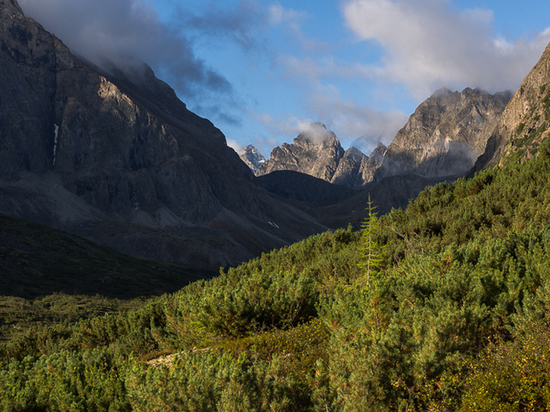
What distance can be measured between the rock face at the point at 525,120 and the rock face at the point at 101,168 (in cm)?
8686

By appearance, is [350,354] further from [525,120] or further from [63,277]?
[525,120]

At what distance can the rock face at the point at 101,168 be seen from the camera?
4776 inches

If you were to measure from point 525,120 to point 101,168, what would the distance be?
149 m

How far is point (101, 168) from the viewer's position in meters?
147

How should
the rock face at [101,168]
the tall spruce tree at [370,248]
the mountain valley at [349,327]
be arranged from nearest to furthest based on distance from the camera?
the mountain valley at [349,327]
the tall spruce tree at [370,248]
the rock face at [101,168]

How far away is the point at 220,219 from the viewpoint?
539 ft

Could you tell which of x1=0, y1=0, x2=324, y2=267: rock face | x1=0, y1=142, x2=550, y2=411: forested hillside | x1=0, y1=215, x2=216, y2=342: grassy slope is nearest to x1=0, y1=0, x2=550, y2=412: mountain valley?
x1=0, y1=142, x2=550, y2=411: forested hillside

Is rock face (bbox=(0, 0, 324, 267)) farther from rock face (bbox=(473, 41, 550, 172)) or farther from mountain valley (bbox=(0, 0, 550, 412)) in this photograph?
rock face (bbox=(473, 41, 550, 172))

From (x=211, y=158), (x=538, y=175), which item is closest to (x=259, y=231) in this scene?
(x=211, y=158)

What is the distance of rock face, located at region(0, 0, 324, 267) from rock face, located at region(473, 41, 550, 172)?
285 ft

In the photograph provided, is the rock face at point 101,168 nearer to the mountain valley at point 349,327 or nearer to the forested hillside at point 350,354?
the mountain valley at point 349,327

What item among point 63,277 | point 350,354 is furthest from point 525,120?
point 350,354

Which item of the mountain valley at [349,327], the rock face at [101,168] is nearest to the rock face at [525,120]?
the rock face at [101,168]

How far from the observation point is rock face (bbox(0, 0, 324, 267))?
12131cm
